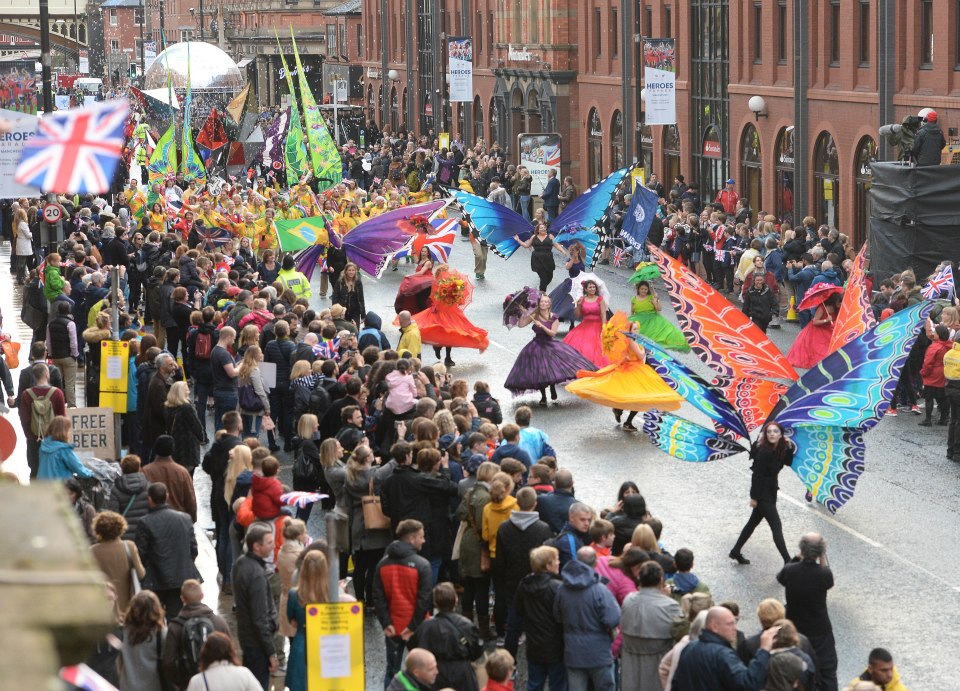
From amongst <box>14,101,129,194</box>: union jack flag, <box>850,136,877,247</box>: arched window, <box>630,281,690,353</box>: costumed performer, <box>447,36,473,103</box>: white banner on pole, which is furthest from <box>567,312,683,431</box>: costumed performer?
<box>447,36,473,103</box>: white banner on pole

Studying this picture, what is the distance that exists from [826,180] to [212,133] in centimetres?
1951

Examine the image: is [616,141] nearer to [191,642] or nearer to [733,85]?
[733,85]

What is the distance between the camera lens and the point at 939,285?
2111 cm

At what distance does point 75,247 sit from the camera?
2347 cm

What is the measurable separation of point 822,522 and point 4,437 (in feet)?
24.2

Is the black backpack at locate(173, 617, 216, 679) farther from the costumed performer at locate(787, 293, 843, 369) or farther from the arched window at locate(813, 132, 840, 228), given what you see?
the arched window at locate(813, 132, 840, 228)

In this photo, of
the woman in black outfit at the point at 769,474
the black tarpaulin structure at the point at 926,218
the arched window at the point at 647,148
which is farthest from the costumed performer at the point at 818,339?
the arched window at the point at 647,148

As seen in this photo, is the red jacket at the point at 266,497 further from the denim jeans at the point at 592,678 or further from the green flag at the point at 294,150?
the green flag at the point at 294,150

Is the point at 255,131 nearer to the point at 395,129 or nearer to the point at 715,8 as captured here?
the point at 715,8

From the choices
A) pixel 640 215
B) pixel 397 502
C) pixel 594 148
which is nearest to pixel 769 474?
pixel 397 502

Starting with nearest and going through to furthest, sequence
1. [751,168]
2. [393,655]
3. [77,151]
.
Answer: [77,151], [393,655], [751,168]

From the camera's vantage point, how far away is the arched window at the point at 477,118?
6225 cm

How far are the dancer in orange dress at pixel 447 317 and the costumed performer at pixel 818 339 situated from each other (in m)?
4.42

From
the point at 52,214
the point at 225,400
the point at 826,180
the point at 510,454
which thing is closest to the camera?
the point at 510,454
